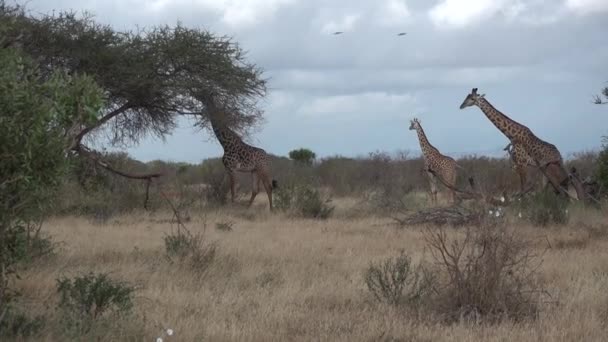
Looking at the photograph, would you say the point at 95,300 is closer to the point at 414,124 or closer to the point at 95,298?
the point at 95,298

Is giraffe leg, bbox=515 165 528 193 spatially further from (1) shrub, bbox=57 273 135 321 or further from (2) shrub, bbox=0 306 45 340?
(2) shrub, bbox=0 306 45 340

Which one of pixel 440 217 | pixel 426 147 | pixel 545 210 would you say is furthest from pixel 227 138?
pixel 545 210

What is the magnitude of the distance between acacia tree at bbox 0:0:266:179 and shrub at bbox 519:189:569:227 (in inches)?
243

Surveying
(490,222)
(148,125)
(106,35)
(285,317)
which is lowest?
(285,317)

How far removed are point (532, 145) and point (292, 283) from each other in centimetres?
1025

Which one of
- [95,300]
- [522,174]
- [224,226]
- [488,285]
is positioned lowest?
[95,300]

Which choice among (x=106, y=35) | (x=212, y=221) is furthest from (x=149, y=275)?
(x=106, y=35)

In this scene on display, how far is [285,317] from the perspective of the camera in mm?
7770

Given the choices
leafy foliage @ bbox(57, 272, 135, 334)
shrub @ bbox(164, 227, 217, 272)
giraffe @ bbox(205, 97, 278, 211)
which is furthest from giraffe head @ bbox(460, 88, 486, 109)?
leafy foliage @ bbox(57, 272, 135, 334)

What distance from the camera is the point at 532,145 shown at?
60.3 feet

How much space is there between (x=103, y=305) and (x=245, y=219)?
34.6 feet

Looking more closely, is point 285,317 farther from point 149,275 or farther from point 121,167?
point 121,167

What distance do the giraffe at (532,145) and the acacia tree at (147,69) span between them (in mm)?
4786

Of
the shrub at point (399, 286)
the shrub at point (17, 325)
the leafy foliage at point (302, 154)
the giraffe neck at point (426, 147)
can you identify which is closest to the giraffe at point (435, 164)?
the giraffe neck at point (426, 147)
